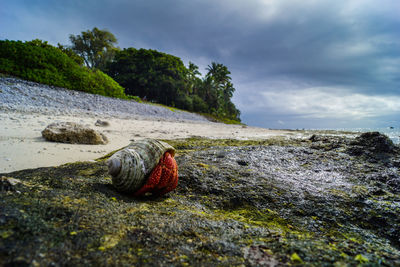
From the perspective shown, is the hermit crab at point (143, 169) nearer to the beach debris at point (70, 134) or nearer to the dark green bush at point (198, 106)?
the beach debris at point (70, 134)

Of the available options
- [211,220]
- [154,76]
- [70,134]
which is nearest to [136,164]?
[211,220]

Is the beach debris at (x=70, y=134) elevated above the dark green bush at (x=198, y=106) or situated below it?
below

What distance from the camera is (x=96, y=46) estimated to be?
3834 centimetres

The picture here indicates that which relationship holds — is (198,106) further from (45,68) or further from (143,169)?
(143,169)

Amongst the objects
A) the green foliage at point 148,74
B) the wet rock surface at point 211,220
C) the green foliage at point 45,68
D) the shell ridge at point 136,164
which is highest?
the green foliage at point 148,74

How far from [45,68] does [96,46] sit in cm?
2378

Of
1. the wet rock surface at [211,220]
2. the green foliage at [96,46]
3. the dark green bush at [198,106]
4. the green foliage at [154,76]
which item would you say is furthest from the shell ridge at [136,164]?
the green foliage at [96,46]

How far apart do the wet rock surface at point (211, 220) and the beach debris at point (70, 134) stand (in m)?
2.63

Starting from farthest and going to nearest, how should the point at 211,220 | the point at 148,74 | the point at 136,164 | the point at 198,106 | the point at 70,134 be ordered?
1. the point at 198,106
2. the point at 148,74
3. the point at 70,134
4. the point at 136,164
5. the point at 211,220

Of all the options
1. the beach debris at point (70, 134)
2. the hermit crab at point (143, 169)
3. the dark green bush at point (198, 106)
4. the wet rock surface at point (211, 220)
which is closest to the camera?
the wet rock surface at point (211, 220)

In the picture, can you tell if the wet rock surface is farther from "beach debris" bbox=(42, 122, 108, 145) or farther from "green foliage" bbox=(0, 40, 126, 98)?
"green foliage" bbox=(0, 40, 126, 98)

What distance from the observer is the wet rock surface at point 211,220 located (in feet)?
3.72

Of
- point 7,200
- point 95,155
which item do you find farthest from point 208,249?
point 95,155

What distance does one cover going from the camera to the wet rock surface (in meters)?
1.13
